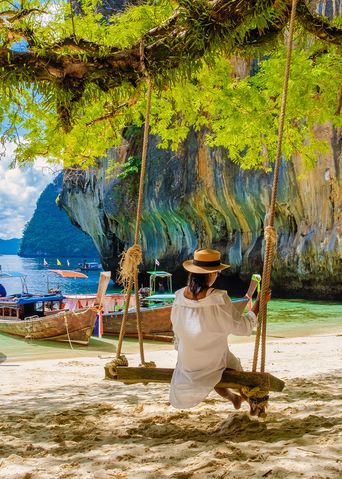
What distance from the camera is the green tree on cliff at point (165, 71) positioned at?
4.21 meters

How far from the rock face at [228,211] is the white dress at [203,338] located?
18931 millimetres

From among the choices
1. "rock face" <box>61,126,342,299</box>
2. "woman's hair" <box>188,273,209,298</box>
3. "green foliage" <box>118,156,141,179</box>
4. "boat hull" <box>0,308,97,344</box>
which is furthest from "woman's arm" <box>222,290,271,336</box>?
"green foliage" <box>118,156,141,179</box>

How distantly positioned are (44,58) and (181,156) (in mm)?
24271

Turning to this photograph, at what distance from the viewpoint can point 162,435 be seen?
11.2 feet

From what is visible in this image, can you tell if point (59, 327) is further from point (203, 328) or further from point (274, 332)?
point (203, 328)

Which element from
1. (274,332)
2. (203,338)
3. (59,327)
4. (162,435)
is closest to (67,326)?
(59,327)

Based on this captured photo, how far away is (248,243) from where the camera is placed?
93.5 ft

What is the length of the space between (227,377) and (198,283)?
0.62m

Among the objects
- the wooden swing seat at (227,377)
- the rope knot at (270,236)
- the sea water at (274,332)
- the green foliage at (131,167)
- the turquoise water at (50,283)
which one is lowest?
the sea water at (274,332)

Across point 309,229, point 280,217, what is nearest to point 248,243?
point 280,217

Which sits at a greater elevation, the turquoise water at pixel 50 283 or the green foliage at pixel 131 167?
the green foliage at pixel 131 167

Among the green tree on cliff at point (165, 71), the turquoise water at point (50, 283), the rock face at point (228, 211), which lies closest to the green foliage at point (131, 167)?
the rock face at point (228, 211)

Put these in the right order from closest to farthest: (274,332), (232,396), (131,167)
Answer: (232,396), (274,332), (131,167)

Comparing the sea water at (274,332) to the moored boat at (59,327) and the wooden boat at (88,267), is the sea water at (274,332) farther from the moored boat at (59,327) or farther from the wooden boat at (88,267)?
the wooden boat at (88,267)
